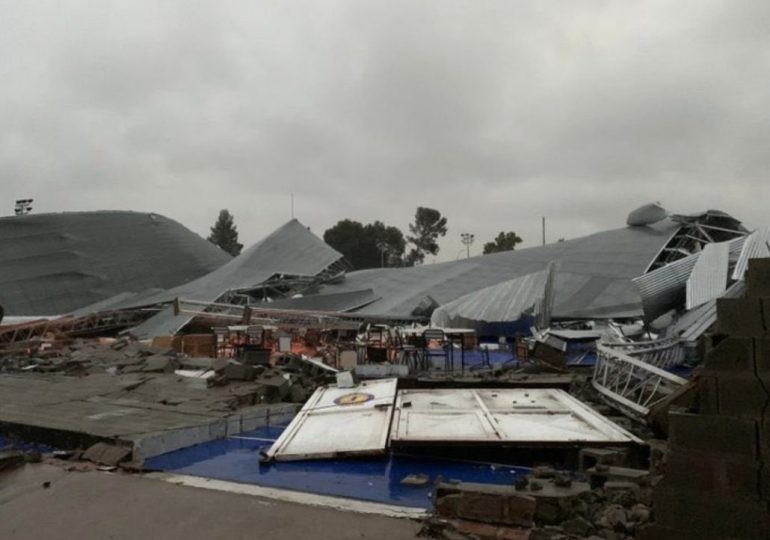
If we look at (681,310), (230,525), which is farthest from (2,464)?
(681,310)

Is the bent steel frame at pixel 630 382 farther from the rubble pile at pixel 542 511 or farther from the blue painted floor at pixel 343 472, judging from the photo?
the rubble pile at pixel 542 511

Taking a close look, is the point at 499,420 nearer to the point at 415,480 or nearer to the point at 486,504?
the point at 415,480

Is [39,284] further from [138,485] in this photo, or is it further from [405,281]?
[138,485]

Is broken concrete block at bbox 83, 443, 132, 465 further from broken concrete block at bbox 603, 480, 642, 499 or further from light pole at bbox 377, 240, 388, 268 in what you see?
light pole at bbox 377, 240, 388, 268

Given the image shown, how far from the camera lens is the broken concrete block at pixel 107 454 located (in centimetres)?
702

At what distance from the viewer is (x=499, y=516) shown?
4492 mm

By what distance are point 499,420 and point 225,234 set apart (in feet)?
319

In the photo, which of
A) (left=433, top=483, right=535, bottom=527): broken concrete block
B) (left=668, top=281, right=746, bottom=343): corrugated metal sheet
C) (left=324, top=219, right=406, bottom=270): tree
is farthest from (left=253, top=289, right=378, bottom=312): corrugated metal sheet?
(left=324, top=219, right=406, bottom=270): tree

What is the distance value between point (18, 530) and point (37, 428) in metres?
3.90

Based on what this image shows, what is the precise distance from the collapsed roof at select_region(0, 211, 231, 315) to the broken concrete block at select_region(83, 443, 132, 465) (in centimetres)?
5513

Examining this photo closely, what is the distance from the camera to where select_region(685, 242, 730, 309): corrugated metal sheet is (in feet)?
53.2

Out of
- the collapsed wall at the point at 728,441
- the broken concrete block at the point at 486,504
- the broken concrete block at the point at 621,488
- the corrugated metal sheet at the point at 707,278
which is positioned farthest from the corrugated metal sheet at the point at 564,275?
the collapsed wall at the point at 728,441

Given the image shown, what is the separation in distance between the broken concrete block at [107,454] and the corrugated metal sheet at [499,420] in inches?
129

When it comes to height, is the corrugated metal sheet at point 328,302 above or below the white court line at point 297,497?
above
